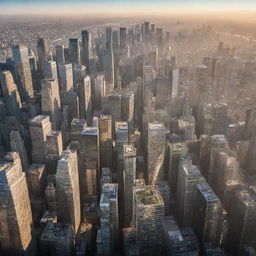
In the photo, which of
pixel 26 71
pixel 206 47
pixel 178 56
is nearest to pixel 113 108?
pixel 26 71

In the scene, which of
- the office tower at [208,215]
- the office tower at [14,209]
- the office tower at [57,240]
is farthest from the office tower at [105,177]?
the office tower at [208,215]

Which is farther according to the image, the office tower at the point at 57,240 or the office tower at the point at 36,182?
the office tower at the point at 36,182

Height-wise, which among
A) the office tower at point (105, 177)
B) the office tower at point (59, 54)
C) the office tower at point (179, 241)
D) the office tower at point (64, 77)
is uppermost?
the office tower at point (59, 54)

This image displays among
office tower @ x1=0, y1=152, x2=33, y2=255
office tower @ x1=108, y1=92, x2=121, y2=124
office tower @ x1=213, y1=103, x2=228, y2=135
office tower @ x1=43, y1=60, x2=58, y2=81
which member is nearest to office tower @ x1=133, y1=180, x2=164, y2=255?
office tower @ x1=0, y1=152, x2=33, y2=255

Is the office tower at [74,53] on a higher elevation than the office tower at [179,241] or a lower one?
higher

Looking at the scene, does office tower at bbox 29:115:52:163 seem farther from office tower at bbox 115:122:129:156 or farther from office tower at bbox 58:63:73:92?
office tower at bbox 58:63:73:92

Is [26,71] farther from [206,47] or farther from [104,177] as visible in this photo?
[206,47]

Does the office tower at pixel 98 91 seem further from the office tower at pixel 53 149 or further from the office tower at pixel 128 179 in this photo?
the office tower at pixel 128 179
